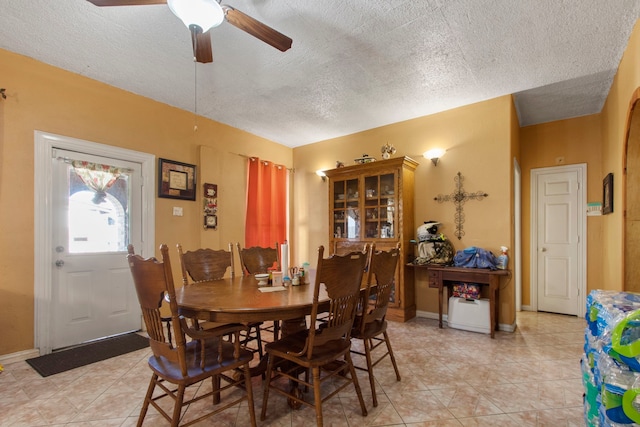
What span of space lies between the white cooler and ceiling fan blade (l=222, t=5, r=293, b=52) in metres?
3.17

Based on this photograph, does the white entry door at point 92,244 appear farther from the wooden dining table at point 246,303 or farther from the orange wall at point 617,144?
the orange wall at point 617,144

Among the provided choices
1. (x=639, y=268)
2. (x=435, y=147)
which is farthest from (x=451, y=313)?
(x=435, y=147)

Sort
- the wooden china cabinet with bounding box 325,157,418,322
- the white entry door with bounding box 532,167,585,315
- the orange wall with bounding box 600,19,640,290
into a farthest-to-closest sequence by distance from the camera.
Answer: the white entry door with bounding box 532,167,585,315 < the wooden china cabinet with bounding box 325,157,418,322 < the orange wall with bounding box 600,19,640,290

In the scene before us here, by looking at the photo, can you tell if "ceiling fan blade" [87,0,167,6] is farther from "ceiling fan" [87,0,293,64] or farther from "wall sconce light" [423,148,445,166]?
"wall sconce light" [423,148,445,166]

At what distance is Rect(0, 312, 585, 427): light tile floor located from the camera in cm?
180

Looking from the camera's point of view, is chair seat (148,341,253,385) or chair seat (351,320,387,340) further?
chair seat (351,320,387,340)

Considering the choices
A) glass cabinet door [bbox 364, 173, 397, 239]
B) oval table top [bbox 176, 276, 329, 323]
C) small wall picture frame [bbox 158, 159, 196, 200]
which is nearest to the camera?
oval table top [bbox 176, 276, 329, 323]

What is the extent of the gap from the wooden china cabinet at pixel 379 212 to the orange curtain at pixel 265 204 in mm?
1041

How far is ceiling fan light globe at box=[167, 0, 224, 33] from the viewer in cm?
152

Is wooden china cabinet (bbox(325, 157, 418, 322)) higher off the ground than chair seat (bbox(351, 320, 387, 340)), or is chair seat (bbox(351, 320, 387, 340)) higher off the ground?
wooden china cabinet (bbox(325, 157, 418, 322))

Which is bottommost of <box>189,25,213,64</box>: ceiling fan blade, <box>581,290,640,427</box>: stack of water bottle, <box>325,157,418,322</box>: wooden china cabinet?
<box>581,290,640,427</box>: stack of water bottle

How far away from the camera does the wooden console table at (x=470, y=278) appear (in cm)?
315

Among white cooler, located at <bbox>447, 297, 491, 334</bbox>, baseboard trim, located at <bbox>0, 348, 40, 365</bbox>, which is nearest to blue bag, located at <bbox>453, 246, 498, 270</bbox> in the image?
white cooler, located at <bbox>447, 297, 491, 334</bbox>

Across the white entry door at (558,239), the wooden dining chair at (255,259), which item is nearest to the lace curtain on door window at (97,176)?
the wooden dining chair at (255,259)
